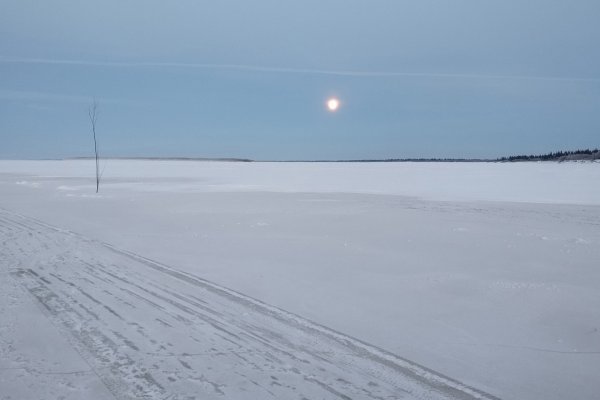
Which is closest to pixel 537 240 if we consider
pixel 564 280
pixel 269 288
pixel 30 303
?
pixel 564 280

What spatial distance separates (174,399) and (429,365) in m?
2.20

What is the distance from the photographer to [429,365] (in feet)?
13.6

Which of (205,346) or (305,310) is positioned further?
(305,310)

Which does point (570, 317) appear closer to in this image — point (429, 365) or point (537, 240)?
point (429, 365)

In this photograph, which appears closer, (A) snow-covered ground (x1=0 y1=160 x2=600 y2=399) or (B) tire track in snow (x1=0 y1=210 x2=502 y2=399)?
(B) tire track in snow (x1=0 y1=210 x2=502 y2=399)

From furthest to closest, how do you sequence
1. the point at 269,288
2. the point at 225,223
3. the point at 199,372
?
1. the point at 225,223
2. the point at 269,288
3. the point at 199,372

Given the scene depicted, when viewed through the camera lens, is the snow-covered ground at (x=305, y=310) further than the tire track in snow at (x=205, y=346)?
Yes

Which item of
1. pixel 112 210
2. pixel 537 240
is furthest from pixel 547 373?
pixel 112 210

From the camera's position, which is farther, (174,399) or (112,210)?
(112,210)

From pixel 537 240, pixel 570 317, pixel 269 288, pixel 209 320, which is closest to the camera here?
pixel 209 320

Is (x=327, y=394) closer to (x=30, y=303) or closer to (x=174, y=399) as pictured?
(x=174, y=399)

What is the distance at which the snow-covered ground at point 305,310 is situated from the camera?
3779 millimetres

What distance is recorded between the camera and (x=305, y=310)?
5598mm

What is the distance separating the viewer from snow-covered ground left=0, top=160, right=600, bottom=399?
12.4 feet
